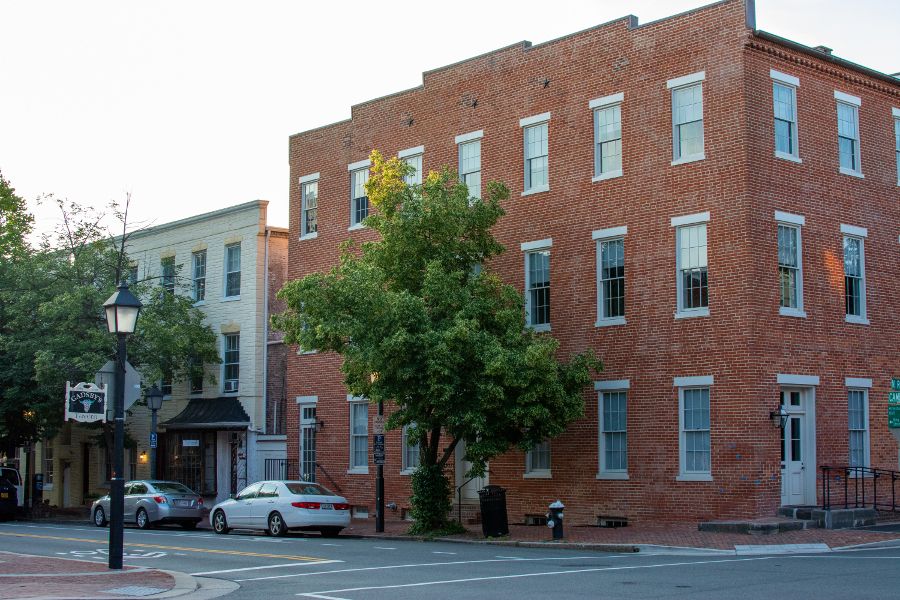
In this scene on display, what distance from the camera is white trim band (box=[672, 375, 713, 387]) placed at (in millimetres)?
25219

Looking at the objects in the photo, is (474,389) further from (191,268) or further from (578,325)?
(191,268)

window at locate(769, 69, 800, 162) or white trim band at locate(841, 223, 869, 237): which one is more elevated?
window at locate(769, 69, 800, 162)

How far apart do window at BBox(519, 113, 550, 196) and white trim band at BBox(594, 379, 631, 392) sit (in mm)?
5186

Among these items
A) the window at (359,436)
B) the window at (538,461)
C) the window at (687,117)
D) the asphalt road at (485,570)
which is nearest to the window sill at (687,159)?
the window at (687,117)

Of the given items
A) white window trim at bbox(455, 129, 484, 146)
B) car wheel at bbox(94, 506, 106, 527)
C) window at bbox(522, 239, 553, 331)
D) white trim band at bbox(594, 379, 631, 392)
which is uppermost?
white window trim at bbox(455, 129, 484, 146)

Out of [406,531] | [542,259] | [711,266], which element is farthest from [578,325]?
[406,531]

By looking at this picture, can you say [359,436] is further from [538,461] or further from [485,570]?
[485,570]

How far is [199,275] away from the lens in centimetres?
4234

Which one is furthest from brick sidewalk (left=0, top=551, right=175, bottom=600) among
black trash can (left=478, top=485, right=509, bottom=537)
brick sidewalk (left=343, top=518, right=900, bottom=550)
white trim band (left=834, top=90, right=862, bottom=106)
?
white trim band (left=834, top=90, right=862, bottom=106)

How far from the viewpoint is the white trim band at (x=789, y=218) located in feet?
84.1

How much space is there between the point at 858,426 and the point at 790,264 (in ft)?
14.1

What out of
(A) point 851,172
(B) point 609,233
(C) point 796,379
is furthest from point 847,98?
(C) point 796,379

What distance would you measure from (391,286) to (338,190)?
9349mm

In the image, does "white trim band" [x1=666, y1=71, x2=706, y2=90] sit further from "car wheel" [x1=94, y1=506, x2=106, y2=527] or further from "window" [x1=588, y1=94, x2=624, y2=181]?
"car wheel" [x1=94, y1=506, x2=106, y2=527]
